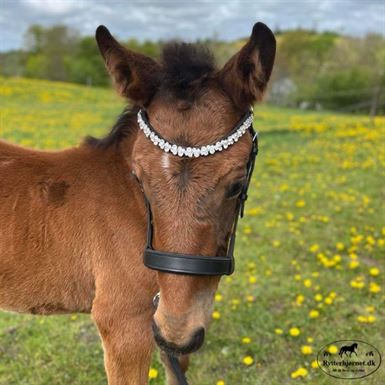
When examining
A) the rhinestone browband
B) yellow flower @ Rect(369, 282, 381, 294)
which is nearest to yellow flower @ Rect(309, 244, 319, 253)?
yellow flower @ Rect(369, 282, 381, 294)

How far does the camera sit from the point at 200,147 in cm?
192

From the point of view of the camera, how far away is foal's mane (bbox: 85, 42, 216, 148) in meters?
2.09

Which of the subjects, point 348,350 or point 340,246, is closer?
point 348,350

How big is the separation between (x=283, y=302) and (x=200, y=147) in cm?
305

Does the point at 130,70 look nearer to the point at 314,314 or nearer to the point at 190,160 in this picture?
the point at 190,160

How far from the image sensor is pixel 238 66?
6.67ft

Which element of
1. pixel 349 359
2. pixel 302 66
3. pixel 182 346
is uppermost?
pixel 182 346

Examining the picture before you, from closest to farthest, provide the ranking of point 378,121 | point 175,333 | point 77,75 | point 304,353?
point 175,333 < point 304,353 < point 378,121 < point 77,75

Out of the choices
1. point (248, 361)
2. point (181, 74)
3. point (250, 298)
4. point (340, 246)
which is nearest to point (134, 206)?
point (181, 74)

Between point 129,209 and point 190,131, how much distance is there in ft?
2.76

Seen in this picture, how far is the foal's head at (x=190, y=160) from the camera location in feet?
6.21

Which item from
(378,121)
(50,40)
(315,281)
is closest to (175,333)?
(315,281)

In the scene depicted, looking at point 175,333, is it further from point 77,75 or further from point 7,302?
point 77,75

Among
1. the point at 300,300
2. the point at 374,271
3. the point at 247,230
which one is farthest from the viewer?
the point at 247,230
